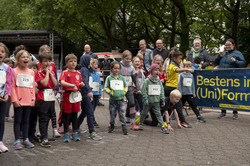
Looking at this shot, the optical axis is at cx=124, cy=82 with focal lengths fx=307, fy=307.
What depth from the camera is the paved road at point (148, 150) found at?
4480 mm

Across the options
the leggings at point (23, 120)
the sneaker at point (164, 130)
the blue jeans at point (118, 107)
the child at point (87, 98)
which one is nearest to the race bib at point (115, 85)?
the blue jeans at point (118, 107)

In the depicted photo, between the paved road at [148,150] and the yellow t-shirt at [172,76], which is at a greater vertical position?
the yellow t-shirt at [172,76]

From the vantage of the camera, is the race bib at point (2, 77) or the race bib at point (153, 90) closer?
the race bib at point (2, 77)

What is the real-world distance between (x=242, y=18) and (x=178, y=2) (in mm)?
18249

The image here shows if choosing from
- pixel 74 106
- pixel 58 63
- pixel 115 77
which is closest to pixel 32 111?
pixel 74 106

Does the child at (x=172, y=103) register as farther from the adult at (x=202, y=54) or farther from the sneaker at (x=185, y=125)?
the adult at (x=202, y=54)

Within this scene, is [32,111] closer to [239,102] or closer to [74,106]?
[74,106]

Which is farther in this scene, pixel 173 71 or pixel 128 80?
pixel 173 71

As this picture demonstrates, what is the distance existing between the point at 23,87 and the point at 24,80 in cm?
12

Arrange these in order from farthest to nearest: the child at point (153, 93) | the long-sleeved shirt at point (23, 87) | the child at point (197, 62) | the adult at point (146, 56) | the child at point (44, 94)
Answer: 1. the child at point (197, 62)
2. the adult at point (146, 56)
3. the child at point (153, 93)
4. the child at point (44, 94)
5. the long-sleeved shirt at point (23, 87)

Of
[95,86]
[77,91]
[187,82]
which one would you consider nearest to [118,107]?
[95,86]

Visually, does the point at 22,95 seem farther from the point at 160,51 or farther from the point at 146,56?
the point at 160,51

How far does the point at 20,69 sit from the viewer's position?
208 inches

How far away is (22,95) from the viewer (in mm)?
5168
